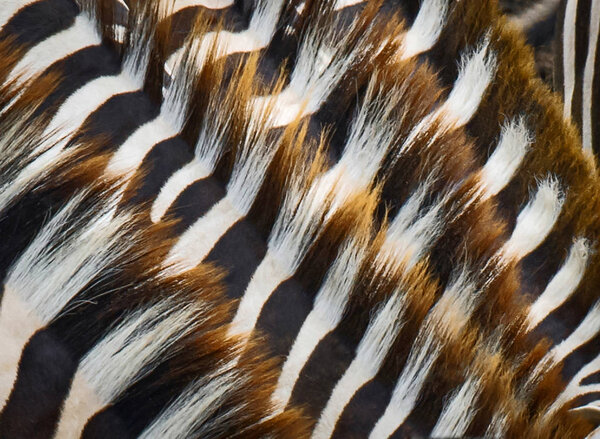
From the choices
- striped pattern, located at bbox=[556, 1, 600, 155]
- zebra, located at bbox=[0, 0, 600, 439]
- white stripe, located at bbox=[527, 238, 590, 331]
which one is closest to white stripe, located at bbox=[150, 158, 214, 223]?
zebra, located at bbox=[0, 0, 600, 439]

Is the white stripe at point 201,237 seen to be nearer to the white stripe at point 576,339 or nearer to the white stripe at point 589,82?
the white stripe at point 576,339

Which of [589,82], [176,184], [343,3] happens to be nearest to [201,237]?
[176,184]

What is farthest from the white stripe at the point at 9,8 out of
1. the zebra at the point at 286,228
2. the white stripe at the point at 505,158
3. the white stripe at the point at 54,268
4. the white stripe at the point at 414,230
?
the white stripe at the point at 505,158

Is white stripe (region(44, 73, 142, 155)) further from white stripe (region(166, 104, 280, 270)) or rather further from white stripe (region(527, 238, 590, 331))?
white stripe (region(527, 238, 590, 331))

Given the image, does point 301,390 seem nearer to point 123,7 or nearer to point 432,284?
point 432,284

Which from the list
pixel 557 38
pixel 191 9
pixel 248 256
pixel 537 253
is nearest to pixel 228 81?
pixel 191 9

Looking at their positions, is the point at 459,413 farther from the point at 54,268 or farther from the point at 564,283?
the point at 54,268
